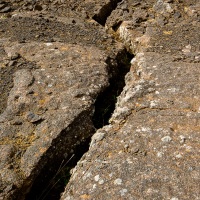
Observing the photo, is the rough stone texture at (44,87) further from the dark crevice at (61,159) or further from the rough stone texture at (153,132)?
the rough stone texture at (153,132)

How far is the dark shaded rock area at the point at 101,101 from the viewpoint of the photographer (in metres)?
2.37

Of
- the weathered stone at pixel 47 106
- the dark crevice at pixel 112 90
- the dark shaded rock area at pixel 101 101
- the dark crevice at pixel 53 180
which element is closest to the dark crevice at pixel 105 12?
the dark shaded rock area at pixel 101 101

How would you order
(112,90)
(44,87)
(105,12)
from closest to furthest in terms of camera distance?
(44,87) → (112,90) → (105,12)

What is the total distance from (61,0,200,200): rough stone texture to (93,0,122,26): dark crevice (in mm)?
651

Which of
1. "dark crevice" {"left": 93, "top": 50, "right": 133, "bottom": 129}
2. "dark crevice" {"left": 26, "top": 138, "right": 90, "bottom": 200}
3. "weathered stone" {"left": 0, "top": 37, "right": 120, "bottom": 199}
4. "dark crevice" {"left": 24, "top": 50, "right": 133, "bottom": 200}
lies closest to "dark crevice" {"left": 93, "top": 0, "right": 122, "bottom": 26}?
"dark crevice" {"left": 93, "top": 50, "right": 133, "bottom": 129}

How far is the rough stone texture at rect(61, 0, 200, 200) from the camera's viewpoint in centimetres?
227

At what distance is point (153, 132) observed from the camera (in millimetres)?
2639

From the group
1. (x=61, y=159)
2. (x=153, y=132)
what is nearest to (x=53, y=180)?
(x=61, y=159)

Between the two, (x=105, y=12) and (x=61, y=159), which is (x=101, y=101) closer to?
(x=61, y=159)

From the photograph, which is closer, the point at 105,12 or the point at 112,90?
the point at 112,90

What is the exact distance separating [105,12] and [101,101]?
70.7 inches

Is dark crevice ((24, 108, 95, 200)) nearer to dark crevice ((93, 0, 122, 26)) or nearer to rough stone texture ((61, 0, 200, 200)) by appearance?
rough stone texture ((61, 0, 200, 200))

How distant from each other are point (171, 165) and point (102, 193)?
518mm

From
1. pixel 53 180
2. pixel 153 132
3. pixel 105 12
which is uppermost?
pixel 105 12
